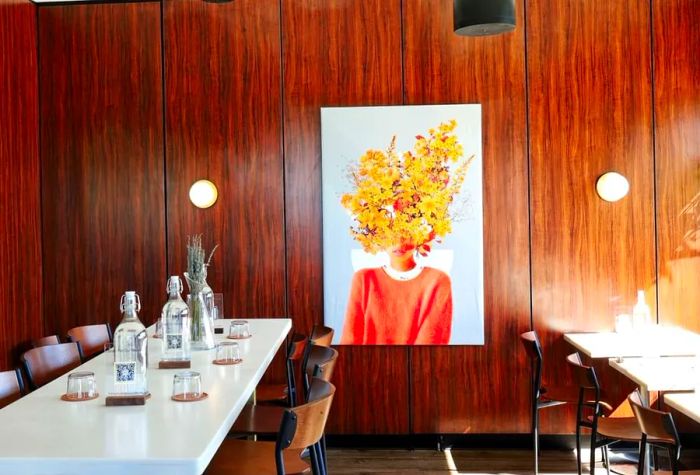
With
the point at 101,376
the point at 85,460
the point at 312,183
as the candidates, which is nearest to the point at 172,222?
the point at 312,183

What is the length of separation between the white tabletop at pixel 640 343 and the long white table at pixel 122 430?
93.2 inches

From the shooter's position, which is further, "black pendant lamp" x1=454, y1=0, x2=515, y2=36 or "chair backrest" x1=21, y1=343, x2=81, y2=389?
"black pendant lamp" x1=454, y1=0, x2=515, y2=36

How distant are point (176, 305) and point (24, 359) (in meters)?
0.78

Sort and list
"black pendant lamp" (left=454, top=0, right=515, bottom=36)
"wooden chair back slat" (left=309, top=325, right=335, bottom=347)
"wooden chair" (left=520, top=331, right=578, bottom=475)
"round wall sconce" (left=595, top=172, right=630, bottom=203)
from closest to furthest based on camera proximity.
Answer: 1. "black pendant lamp" (left=454, top=0, right=515, bottom=36)
2. "wooden chair back slat" (left=309, top=325, right=335, bottom=347)
3. "wooden chair" (left=520, top=331, right=578, bottom=475)
4. "round wall sconce" (left=595, top=172, right=630, bottom=203)

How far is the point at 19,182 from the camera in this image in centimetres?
512

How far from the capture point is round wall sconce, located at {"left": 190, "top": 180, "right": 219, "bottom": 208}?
209 inches

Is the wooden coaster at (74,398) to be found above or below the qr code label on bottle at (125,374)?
below

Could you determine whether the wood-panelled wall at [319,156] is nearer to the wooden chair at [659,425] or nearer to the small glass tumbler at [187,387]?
the wooden chair at [659,425]

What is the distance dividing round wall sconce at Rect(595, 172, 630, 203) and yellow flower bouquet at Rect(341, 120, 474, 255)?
0.87 m

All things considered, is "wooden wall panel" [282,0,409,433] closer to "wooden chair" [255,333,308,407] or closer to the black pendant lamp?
"wooden chair" [255,333,308,407]

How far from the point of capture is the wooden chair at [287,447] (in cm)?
250

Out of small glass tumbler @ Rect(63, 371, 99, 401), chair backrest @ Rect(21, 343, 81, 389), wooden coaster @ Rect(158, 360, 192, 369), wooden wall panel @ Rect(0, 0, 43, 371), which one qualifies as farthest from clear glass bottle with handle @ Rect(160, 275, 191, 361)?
wooden wall panel @ Rect(0, 0, 43, 371)

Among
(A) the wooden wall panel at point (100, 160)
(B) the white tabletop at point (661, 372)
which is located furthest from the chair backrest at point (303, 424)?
(A) the wooden wall panel at point (100, 160)

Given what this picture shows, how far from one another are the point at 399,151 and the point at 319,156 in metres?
0.54
